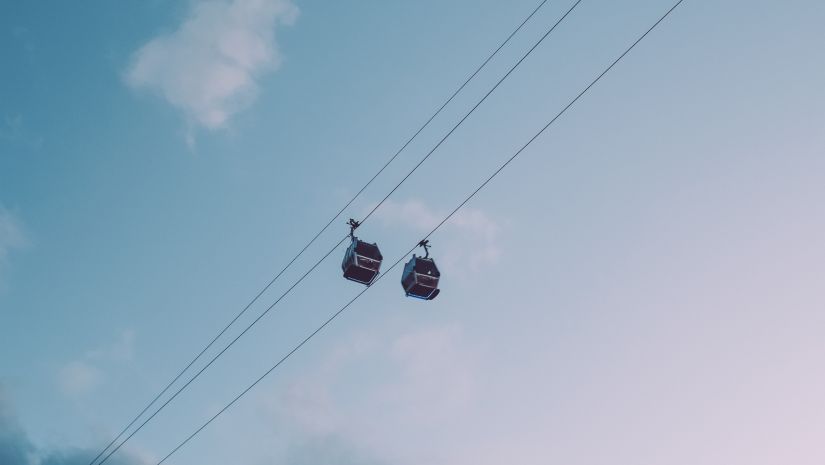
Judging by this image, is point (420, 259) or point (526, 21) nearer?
point (526, 21)

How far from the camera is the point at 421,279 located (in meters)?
9.85

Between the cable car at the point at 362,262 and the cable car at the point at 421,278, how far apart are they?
61 cm

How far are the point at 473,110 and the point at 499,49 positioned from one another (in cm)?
110

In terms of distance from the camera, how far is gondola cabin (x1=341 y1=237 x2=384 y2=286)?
9.66 metres

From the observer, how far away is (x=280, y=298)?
10531 millimetres

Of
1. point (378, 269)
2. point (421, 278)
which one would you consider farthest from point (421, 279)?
point (378, 269)

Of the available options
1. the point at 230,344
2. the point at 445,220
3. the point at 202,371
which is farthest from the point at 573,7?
the point at 202,371

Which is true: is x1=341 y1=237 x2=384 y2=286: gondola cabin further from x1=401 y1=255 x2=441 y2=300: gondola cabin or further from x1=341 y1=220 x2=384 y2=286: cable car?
x1=401 y1=255 x2=441 y2=300: gondola cabin

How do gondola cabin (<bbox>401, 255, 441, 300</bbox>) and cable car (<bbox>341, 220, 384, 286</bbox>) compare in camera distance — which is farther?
gondola cabin (<bbox>401, 255, 441, 300</bbox>)

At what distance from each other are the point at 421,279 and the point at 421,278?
2 cm

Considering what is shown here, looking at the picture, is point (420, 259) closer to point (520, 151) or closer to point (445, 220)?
point (445, 220)

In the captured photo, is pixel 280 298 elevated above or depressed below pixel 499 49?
below

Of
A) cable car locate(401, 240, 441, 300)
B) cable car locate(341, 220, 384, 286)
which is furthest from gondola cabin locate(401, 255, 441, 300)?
cable car locate(341, 220, 384, 286)

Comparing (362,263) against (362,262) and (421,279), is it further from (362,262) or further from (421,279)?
(421,279)
